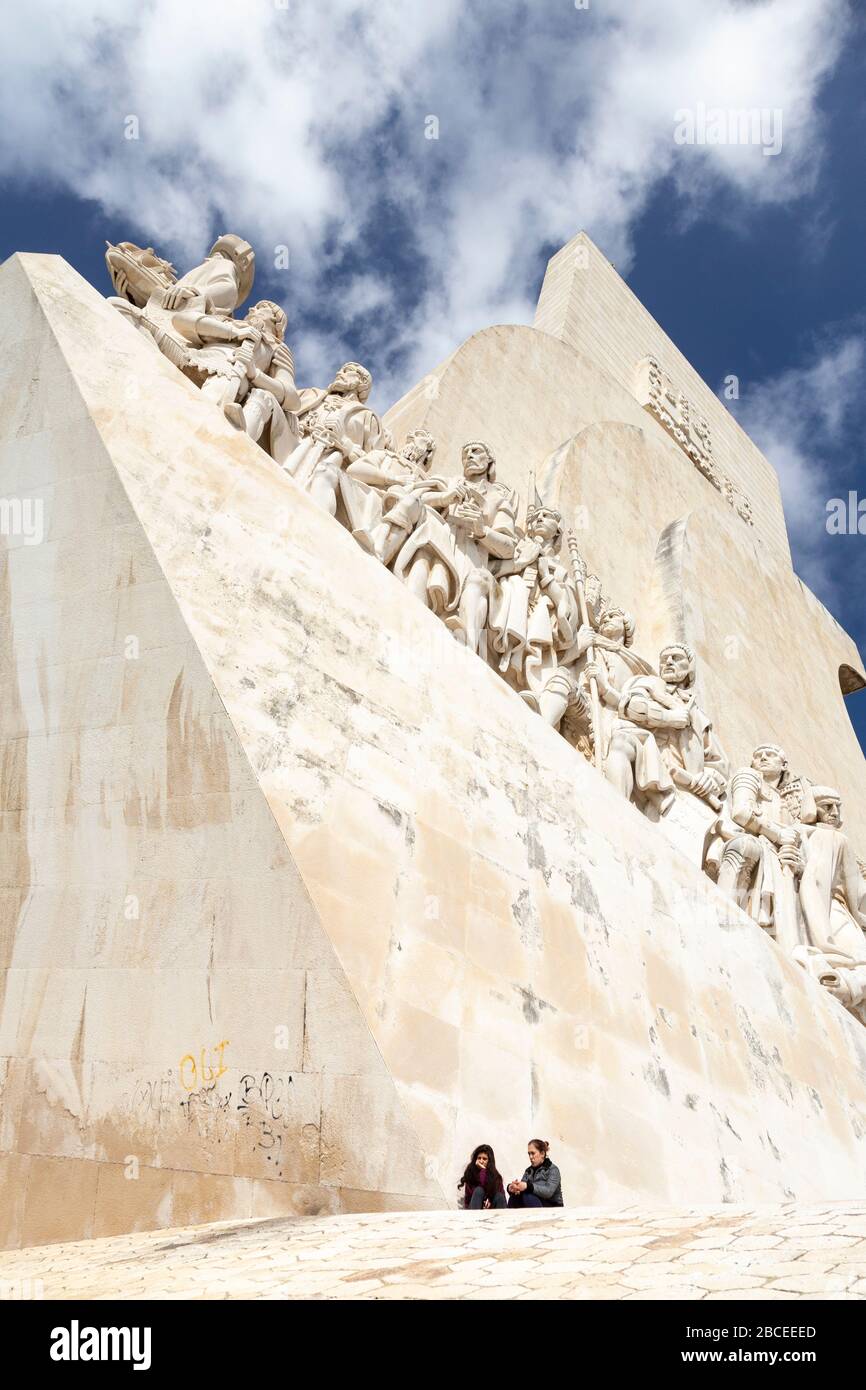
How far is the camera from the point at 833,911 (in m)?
7.11

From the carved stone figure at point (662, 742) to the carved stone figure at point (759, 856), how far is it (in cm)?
18

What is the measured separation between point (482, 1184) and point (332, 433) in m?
3.68

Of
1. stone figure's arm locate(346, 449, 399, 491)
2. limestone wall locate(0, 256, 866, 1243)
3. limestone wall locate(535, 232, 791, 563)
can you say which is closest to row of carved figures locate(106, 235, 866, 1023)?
stone figure's arm locate(346, 449, 399, 491)

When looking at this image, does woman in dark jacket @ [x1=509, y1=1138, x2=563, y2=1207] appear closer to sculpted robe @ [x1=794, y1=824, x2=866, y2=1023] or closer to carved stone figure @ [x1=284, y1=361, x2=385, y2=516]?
carved stone figure @ [x1=284, y1=361, x2=385, y2=516]

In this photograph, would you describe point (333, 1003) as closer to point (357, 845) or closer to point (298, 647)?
point (357, 845)

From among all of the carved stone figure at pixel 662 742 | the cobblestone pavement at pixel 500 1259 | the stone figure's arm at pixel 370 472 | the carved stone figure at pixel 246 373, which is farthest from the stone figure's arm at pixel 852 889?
the cobblestone pavement at pixel 500 1259

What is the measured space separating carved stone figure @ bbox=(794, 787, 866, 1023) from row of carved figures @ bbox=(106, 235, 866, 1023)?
0.03 ft

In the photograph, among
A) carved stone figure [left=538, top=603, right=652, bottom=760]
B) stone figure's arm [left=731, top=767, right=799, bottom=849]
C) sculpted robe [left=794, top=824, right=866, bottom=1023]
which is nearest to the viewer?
sculpted robe [left=794, top=824, right=866, bottom=1023]

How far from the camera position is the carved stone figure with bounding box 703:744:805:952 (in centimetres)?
677

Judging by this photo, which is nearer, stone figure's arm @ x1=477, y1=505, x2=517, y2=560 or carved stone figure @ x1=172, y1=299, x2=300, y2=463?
carved stone figure @ x1=172, y1=299, x2=300, y2=463

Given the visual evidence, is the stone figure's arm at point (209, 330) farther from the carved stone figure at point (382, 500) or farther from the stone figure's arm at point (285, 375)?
the carved stone figure at point (382, 500)

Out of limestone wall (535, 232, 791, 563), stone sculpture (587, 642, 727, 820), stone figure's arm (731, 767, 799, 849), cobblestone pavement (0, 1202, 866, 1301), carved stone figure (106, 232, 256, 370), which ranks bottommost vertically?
cobblestone pavement (0, 1202, 866, 1301)
